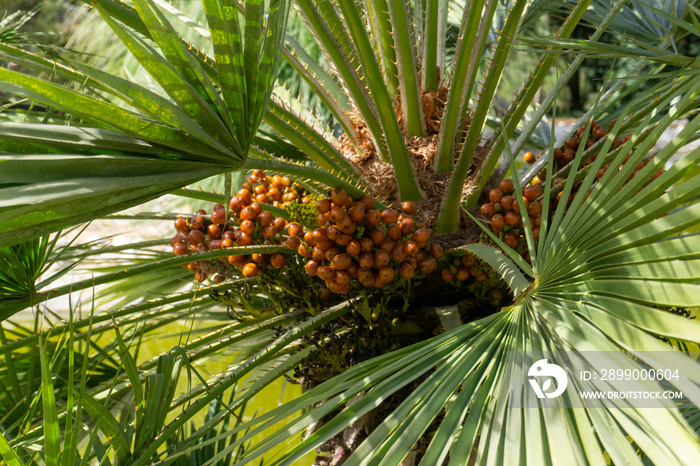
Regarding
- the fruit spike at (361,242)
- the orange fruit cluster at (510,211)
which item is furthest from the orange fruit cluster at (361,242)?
the orange fruit cluster at (510,211)

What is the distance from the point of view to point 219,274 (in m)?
1.16

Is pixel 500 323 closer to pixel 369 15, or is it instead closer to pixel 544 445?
pixel 544 445

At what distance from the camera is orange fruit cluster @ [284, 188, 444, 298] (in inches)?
34.8

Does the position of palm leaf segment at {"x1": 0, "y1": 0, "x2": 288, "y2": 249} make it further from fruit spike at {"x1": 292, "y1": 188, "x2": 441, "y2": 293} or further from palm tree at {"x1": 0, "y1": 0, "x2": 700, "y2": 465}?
fruit spike at {"x1": 292, "y1": 188, "x2": 441, "y2": 293}

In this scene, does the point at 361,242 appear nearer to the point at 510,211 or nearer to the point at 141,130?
the point at 510,211

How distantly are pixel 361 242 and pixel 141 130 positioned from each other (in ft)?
1.31

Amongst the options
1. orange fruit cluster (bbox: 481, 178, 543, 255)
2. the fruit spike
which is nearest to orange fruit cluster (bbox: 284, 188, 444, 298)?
the fruit spike

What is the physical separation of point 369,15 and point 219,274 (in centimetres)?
62

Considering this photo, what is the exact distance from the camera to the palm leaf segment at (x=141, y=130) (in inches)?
21.7

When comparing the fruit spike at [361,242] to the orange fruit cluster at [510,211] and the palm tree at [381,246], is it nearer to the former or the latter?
the palm tree at [381,246]

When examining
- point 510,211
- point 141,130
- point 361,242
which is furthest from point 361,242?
point 141,130

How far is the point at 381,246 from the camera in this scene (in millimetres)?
910

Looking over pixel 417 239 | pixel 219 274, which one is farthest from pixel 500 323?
pixel 219 274

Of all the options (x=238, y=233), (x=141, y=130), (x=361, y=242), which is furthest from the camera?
(x=238, y=233)
